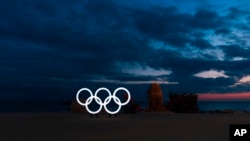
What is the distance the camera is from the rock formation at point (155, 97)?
142 ft

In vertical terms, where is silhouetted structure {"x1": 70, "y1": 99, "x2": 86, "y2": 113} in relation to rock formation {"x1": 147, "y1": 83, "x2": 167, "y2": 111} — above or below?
below

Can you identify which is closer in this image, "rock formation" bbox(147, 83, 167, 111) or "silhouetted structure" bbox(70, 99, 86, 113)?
"rock formation" bbox(147, 83, 167, 111)

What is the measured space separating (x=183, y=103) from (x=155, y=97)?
646 cm

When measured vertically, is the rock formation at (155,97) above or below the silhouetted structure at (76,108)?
above

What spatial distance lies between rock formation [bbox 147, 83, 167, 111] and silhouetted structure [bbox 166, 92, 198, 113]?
4963 mm

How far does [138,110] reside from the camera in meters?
46.2

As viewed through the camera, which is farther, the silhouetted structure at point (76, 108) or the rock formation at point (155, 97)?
the silhouetted structure at point (76, 108)

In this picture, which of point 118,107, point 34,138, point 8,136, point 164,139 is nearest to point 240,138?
point 164,139

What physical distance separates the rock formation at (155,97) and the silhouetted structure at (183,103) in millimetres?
4963

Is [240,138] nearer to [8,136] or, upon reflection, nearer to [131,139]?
[131,139]

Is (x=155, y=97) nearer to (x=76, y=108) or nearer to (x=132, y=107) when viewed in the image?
(x=132, y=107)

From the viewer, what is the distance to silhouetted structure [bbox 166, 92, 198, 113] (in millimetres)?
48281

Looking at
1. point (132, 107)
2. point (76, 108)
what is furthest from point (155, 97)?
point (76, 108)

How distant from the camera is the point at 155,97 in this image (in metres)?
43.4
